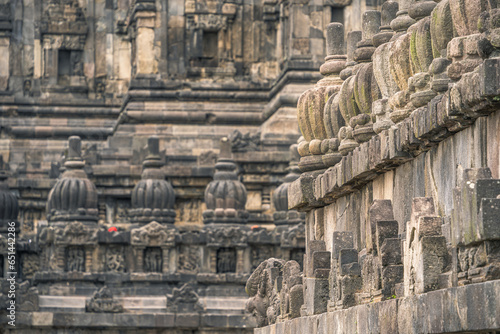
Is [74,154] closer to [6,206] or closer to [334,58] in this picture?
[6,206]

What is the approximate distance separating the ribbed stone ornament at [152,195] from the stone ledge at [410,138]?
1926cm

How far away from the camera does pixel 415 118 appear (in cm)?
1089

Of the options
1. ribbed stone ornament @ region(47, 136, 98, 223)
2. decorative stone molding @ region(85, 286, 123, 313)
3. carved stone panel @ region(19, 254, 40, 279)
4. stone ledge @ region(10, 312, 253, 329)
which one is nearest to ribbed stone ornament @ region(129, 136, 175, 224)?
ribbed stone ornament @ region(47, 136, 98, 223)

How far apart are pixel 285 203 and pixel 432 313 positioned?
84.6 feet

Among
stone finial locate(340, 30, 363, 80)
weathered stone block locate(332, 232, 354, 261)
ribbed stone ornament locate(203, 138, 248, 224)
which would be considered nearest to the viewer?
weathered stone block locate(332, 232, 354, 261)

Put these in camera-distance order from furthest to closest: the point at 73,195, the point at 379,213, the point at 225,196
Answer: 1. the point at 73,195
2. the point at 225,196
3. the point at 379,213

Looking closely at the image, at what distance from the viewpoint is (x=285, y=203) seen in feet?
116

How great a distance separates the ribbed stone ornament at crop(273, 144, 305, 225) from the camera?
34812mm

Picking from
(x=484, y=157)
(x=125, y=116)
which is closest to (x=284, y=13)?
(x=125, y=116)

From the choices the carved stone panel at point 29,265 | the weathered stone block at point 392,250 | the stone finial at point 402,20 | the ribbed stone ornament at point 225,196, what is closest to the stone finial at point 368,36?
the stone finial at point 402,20

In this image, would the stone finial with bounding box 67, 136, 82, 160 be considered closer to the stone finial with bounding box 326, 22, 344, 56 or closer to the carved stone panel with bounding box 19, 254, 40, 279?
the carved stone panel with bounding box 19, 254, 40, 279

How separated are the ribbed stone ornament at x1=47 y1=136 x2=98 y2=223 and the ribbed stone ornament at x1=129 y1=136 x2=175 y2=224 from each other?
1.03 metres

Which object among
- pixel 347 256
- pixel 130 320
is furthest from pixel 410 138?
pixel 130 320

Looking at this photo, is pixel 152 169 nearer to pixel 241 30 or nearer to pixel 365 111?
pixel 241 30
